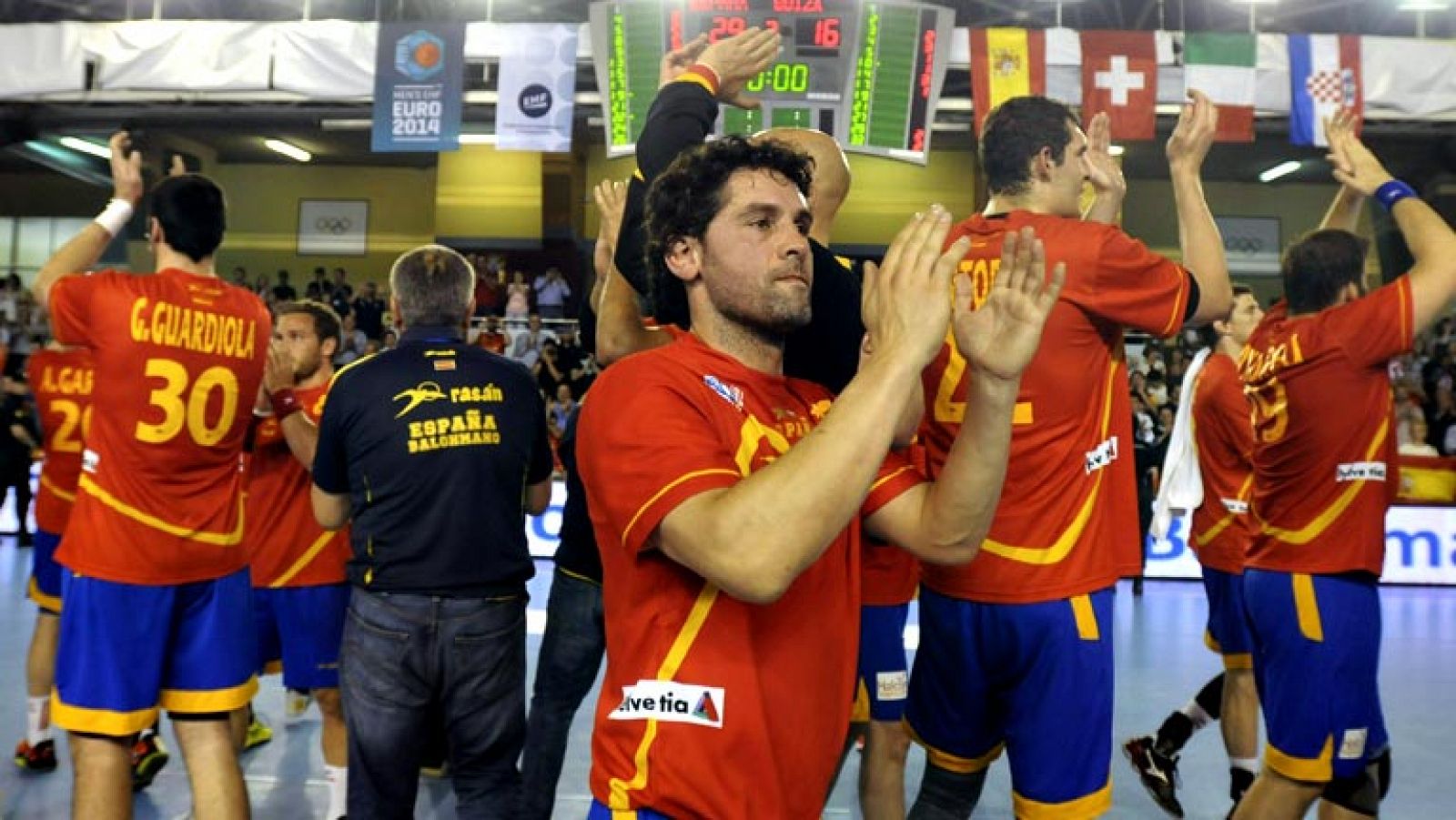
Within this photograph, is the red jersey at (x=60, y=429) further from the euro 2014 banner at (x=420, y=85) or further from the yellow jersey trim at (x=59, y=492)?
the euro 2014 banner at (x=420, y=85)

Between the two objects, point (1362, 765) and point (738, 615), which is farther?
point (1362, 765)

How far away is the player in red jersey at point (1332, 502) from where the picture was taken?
3.60m

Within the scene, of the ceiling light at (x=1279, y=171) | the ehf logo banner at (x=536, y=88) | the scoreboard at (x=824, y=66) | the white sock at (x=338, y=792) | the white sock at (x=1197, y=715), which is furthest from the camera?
the ceiling light at (x=1279, y=171)

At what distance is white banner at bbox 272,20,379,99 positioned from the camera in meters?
14.2

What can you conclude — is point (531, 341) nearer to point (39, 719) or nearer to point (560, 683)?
point (39, 719)

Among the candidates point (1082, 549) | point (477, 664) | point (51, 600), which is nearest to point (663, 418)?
point (1082, 549)

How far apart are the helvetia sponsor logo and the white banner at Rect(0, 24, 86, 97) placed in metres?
15.6

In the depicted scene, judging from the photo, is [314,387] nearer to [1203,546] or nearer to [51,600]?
[51,600]

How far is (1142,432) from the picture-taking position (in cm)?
1352

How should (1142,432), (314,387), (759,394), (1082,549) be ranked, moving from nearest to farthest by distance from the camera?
(759,394) → (1082,549) → (314,387) → (1142,432)

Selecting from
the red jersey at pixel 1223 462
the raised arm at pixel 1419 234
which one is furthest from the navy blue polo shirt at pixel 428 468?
the red jersey at pixel 1223 462

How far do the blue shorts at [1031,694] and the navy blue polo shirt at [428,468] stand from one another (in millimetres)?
1336

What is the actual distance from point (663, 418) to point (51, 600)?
456cm

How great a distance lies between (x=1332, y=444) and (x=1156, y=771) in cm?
194
